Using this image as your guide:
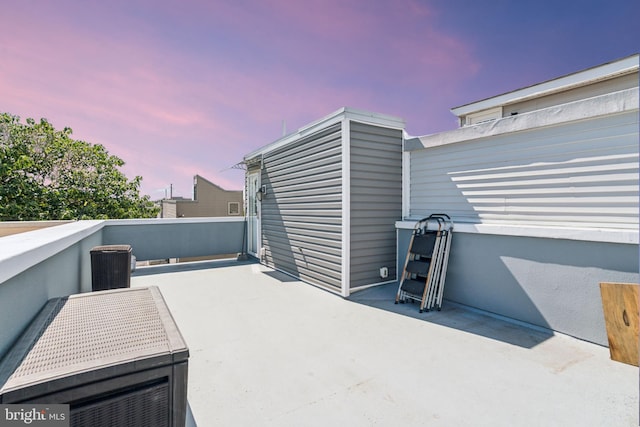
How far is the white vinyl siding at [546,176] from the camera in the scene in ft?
8.87

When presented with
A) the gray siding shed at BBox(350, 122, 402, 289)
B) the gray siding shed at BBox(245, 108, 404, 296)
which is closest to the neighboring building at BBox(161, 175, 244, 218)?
the gray siding shed at BBox(245, 108, 404, 296)

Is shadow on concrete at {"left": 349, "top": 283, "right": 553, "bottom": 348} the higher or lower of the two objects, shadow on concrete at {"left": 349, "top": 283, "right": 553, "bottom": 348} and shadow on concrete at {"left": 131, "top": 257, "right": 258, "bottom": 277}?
the higher

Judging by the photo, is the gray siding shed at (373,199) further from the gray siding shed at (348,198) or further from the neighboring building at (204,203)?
the neighboring building at (204,203)

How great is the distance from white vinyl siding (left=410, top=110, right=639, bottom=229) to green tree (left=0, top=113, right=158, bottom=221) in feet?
43.7

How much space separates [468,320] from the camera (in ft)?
11.4

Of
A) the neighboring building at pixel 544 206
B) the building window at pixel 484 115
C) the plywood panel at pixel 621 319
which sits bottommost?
the plywood panel at pixel 621 319

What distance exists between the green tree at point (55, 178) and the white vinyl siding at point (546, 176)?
1332 centimetres

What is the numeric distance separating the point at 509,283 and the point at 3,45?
957cm

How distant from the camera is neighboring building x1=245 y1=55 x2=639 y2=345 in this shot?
277 cm

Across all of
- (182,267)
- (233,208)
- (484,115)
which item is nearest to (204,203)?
(233,208)

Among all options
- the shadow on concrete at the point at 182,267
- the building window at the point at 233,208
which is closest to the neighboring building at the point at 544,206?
the shadow on concrete at the point at 182,267

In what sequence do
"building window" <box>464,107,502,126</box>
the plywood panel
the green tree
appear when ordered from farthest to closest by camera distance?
the green tree → "building window" <box>464,107,502,126</box> → the plywood panel

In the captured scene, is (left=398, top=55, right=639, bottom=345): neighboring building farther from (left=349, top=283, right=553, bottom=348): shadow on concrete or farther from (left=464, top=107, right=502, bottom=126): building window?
(left=464, top=107, right=502, bottom=126): building window

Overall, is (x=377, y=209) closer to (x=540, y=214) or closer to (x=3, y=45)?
(x=540, y=214)
